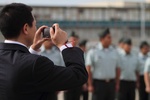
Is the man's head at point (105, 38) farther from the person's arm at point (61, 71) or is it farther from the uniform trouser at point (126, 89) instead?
the person's arm at point (61, 71)

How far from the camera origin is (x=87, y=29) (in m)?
37.2

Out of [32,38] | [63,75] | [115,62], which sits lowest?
[115,62]

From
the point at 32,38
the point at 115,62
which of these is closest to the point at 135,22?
the point at 115,62

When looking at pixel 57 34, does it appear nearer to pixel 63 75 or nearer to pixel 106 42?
pixel 63 75

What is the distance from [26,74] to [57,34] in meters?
0.26

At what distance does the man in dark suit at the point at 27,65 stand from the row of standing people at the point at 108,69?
4359 mm

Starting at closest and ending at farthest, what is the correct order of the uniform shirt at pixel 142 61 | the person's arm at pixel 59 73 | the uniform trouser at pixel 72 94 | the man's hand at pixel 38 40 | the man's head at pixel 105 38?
1. the person's arm at pixel 59 73
2. the man's hand at pixel 38 40
3. the man's head at pixel 105 38
4. the uniform trouser at pixel 72 94
5. the uniform shirt at pixel 142 61

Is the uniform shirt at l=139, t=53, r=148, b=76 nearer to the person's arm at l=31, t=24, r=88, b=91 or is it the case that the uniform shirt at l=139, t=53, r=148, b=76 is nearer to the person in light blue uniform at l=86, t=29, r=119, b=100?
the person in light blue uniform at l=86, t=29, r=119, b=100

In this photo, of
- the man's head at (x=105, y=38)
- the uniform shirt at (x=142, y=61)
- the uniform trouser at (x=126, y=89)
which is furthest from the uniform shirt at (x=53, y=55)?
the uniform shirt at (x=142, y=61)

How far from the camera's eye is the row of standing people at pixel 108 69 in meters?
6.78

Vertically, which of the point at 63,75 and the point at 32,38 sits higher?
the point at 32,38

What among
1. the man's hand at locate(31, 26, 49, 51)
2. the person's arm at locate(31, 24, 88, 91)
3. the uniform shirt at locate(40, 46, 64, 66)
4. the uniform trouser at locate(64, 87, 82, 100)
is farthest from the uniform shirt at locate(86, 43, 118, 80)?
the person's arm at locate(31, 24, 88, 91)

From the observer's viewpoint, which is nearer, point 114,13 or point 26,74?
point 26,74

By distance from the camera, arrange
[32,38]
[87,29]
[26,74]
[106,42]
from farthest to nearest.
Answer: [87,29], [106,42], [32,38], [26,74]
